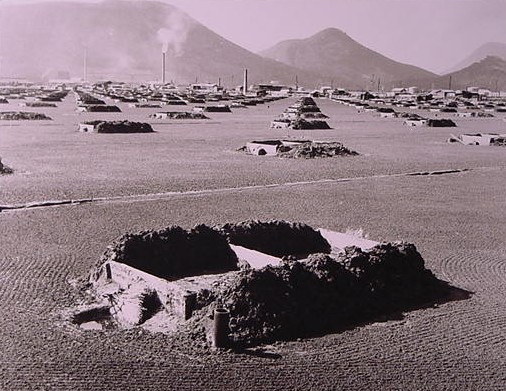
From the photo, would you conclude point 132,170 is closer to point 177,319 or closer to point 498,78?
point 177,319

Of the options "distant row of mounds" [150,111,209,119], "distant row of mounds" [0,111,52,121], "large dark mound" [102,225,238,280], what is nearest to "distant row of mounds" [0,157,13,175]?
"large dark mound" [102,225,238,280]

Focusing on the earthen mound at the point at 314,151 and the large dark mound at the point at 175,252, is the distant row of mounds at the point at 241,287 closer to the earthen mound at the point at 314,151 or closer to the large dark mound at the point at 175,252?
the large dark mound at the point at 175,252

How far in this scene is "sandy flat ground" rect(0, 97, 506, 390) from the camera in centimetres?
710

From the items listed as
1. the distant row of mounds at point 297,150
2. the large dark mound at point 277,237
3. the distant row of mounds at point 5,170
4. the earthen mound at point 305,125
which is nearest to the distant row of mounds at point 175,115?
the earthen mound at point 305,125

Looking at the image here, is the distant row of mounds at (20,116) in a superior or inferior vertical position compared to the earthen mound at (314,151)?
superior

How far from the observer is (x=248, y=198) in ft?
56.8

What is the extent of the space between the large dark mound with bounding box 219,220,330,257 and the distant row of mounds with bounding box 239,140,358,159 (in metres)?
14.7

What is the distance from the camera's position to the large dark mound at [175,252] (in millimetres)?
10398

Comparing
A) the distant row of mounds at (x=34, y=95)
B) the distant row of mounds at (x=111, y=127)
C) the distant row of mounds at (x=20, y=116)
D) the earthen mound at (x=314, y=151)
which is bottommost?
the earthen mound at (x=314, y=151)

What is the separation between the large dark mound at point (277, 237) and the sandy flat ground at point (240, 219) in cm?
185

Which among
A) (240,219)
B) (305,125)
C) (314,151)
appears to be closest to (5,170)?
(240,219)

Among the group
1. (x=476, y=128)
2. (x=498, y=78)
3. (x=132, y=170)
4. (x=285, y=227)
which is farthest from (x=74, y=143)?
(x=498, y=78)

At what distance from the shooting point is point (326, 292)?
8883 millimetres

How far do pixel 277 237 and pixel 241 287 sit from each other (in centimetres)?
377
